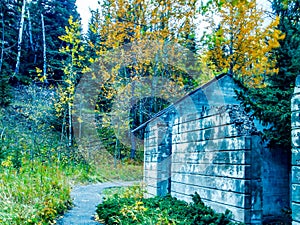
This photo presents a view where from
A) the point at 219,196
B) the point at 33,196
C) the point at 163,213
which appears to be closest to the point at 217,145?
the point at 219,196

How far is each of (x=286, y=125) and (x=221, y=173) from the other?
105 centimetres

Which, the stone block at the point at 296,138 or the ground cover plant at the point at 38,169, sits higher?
the stone block at the point at 296,138

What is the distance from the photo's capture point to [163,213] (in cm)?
412

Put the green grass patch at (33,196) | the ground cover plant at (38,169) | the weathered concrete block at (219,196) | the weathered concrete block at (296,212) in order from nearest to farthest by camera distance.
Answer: the weathered concrete block at (296,212), the weathered concrete block at (219,196), the green grass patch at (33,196), the ground cover plant at (38,169)

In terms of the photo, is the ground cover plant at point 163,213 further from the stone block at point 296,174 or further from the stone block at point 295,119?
the stone block at point 295,119

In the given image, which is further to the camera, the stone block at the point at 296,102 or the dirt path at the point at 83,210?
the dirt path at the point at 83,210

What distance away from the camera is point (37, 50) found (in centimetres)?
2139

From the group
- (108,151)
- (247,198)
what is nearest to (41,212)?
(247,198)

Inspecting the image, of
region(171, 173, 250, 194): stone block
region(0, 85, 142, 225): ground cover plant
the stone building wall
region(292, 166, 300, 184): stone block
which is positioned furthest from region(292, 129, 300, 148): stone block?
region(0, 85, 142, 225): ground cover plant

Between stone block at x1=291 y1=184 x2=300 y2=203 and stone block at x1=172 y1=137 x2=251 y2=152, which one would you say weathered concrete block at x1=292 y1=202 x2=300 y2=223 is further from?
stone block at x1=172 y1=137 x2=251 y2=152

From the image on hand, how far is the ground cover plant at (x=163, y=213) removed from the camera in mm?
3494

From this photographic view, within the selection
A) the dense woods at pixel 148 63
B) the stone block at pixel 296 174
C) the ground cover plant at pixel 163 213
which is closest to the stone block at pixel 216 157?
the ground cover plant at pixel 163 213

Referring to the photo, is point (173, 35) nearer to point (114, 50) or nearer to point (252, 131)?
point (114, 50)

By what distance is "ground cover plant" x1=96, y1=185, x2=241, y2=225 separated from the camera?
3.49 metres
